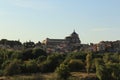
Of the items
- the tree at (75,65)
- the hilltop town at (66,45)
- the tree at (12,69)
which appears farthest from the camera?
the hilltop town at (66,45)

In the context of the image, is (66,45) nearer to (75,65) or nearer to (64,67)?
(75,65)

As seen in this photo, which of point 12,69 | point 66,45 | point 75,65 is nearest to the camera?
point 12,69

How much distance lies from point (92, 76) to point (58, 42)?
82.8 m

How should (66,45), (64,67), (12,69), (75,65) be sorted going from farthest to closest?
1. (66,45)
2. (75,65)
3. (12,69)
4. (64,67)

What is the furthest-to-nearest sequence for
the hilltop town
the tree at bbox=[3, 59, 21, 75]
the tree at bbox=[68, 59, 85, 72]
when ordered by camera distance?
1. the hilltop town
2. the tree at bbox=[68, 59, 85, 72]
3. the tree at bbox=[3, 59, 21, 75]

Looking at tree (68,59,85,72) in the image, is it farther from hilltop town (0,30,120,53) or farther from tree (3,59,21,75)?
hilltop town (0,30,120,53)

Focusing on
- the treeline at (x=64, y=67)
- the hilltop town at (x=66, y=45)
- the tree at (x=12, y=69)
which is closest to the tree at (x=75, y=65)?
the treeline at (x=64, y=67)

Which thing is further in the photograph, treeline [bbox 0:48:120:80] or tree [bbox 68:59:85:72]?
tree [bbox 68:59:85:72]

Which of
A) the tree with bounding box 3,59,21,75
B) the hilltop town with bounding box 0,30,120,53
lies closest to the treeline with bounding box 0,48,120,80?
the tree with bounding box 3,59,21,75

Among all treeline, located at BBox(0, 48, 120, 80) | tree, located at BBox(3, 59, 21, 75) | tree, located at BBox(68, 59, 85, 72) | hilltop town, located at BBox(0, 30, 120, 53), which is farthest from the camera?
hilltop town, located at BBox(0, 30, 120, 53)

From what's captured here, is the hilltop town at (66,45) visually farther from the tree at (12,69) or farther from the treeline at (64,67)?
the tree at (12,69)

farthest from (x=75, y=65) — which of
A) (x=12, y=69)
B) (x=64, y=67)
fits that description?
(x=12, y=69)

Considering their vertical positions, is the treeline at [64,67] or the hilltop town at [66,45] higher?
the hilltop town at [66,45]

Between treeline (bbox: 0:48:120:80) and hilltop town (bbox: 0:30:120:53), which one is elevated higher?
hilltop town (bbox: 0:30:120:53)
